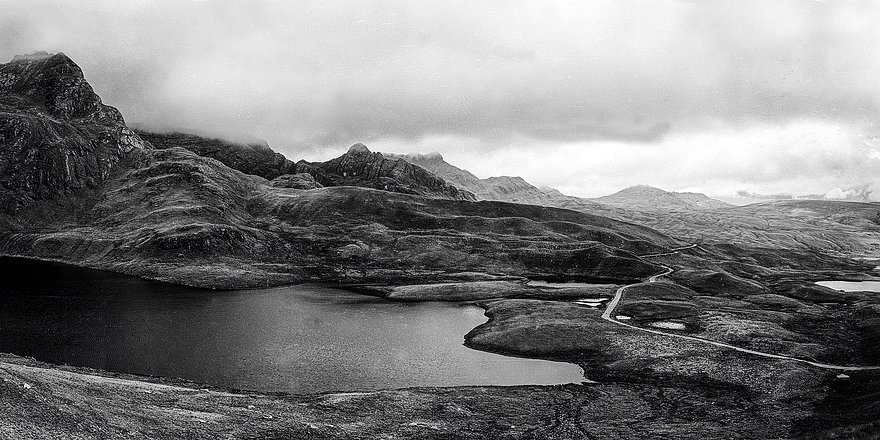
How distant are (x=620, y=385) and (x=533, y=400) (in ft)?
60.9

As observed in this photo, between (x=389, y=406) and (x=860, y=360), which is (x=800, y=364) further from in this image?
(x=389, y=406)

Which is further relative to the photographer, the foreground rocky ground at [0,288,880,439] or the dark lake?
the dark lake

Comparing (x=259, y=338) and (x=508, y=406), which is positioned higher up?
(x=259, y=338)

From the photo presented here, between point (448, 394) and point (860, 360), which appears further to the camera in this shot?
point (860, 360)

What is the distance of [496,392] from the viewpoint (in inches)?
3036

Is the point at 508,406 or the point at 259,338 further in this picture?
the point at 259,338

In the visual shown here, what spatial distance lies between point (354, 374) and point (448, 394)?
727 inches

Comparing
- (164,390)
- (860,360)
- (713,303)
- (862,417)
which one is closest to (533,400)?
(862,417)

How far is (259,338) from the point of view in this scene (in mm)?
107750

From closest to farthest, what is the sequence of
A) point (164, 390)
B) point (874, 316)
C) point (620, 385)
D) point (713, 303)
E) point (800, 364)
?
point (164, 390)
point (620, 385)
point (800, 364)
point (874, 316)
point (713, 303)

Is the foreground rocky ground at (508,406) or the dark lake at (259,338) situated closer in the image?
the foreground rocky ground at (508,406)

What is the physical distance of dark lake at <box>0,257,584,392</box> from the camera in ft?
280

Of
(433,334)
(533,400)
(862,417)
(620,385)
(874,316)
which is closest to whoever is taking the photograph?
(862,417)

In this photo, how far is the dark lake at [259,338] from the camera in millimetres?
85375
